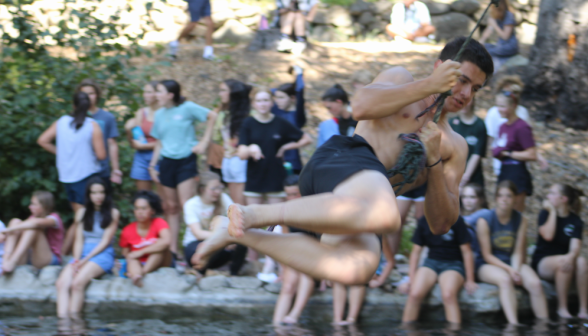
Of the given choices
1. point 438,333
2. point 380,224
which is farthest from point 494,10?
point 380,224

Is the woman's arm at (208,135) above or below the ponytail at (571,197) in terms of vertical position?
above

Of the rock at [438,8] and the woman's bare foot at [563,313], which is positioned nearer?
the woman's bare foot at [563,313]

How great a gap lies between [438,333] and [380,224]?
101 inches

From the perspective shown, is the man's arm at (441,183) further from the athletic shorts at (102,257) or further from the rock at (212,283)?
the athletic shorts at (102,257)

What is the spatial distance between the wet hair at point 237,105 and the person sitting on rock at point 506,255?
2.43 m

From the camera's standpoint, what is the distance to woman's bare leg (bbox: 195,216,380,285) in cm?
290

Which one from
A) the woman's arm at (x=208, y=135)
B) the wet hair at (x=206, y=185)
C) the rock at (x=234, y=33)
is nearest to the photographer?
the wet hair at (x=206, y=185)

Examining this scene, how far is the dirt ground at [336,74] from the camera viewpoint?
26.9 feet

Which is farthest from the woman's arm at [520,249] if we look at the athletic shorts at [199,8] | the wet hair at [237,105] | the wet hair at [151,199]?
the athletic shorts at [199,8]

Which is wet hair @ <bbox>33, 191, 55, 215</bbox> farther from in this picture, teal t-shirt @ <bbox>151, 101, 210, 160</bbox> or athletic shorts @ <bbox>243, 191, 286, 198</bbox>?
athletic shorts @ <bbox>243, 191, 286, 198</bbox>

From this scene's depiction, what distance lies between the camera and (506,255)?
18.1ft

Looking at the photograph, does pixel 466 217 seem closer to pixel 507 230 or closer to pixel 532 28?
pixel 507 230

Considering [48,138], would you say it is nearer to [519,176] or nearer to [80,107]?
[80,107]

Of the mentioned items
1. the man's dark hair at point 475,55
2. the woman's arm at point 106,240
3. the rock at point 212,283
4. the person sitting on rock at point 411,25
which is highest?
the person sitting on rock at point 411,25
